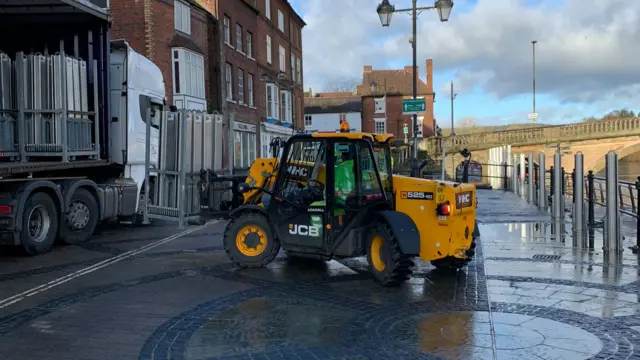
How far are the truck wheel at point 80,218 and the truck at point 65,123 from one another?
0.06 feet

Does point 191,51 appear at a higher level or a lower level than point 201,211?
higher

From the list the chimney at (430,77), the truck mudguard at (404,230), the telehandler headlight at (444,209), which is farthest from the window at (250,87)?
the chimney at (430,77)

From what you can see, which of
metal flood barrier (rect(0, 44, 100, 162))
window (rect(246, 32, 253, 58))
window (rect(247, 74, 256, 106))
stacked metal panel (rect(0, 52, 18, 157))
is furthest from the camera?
window (rect(246, 32, 253, 58))

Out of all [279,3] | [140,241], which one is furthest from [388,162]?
[279,3]

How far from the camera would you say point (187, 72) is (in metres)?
24.1

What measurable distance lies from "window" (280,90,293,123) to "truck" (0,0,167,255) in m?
26.1

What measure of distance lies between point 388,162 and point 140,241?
5611 mm

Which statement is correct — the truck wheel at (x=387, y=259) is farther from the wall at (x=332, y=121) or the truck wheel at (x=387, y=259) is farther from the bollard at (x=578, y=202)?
the wall at (x=332, y=121)

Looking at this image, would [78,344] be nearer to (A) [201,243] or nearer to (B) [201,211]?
(B) [201,211]

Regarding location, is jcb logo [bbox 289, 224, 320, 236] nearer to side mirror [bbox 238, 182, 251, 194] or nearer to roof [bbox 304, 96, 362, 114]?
side mirror [bbox 238, 182, 251, 194]

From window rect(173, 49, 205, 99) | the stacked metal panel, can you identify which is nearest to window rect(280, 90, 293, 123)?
window rect(173, 49, 205, 99)

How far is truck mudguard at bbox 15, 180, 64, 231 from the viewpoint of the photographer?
29.0 ft

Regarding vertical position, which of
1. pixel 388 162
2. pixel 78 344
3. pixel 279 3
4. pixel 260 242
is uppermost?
pixel 279 3

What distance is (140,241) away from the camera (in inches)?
436
